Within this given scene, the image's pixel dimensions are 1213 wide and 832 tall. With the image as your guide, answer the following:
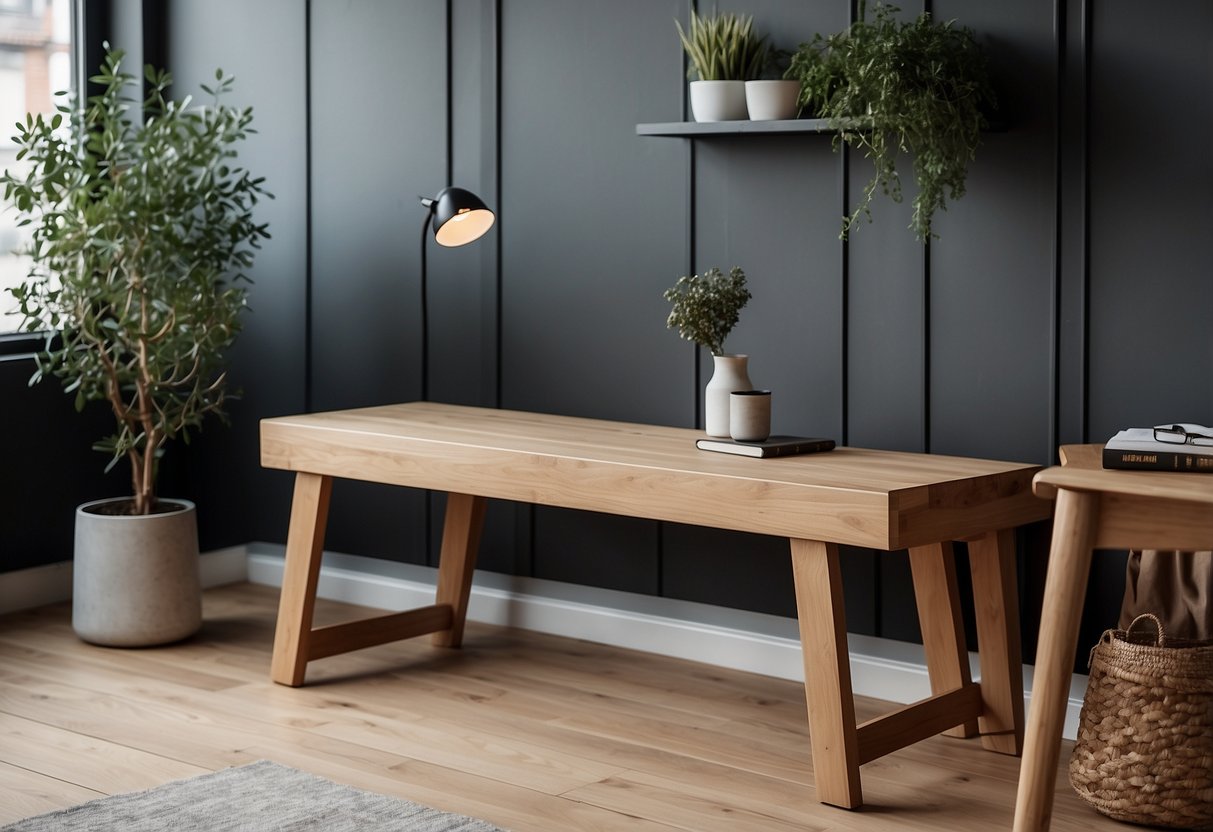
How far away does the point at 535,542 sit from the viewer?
4387 millimetres

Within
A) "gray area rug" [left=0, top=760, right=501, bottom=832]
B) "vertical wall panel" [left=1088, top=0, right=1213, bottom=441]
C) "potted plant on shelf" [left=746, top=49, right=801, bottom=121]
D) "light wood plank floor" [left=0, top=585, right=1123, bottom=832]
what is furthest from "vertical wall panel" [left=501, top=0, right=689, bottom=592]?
"gray area rug" [left=0, top=760, right=501, bottom=832]

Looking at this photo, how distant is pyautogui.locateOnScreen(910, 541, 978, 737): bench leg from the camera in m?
3.40

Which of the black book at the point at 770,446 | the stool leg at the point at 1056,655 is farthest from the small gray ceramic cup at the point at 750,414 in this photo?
the stool leg at the point at 1056,655

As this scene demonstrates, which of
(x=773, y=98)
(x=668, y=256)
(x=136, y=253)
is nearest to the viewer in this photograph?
(x=773, y=98)

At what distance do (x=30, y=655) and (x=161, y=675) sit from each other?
0.45 meters

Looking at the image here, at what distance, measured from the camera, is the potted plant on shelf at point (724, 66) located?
3.67 meters

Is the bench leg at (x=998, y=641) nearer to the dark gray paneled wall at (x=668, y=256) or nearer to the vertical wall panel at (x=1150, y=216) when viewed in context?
the dark gray paneled wall at (x=668, y=256)

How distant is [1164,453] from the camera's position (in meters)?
2.64

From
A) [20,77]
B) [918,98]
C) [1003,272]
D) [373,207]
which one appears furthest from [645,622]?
[20,77]

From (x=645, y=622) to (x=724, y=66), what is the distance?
1.51 metres

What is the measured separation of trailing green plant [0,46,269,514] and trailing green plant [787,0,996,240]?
1803mm

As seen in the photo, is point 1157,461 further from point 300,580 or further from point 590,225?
point 300,580

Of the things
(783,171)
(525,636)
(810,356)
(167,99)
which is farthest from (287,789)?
(167,99)

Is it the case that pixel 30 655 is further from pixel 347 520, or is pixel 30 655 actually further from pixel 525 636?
pixel 525 636
